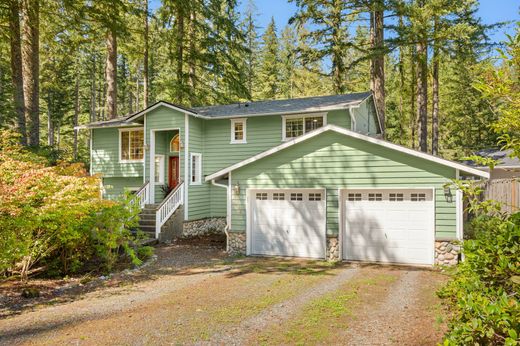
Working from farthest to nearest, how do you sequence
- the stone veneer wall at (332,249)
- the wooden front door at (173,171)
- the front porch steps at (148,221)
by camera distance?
the wooden front door at (173,171) → the front porch steps at (148,221) → the stone veneer wall at (332,249)


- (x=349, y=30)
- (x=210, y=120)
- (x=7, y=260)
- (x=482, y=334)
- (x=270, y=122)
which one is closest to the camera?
(x=482, y=334)

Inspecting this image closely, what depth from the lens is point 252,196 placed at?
1277 cm

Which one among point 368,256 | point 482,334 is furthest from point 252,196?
point 482,334

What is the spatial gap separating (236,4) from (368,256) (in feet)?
62.2

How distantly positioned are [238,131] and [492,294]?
48.4ft

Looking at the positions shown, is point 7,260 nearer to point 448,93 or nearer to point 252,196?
point 252,196

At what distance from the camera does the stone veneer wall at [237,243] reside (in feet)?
41.6

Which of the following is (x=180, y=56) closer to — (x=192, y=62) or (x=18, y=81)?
(x=192, y=62)

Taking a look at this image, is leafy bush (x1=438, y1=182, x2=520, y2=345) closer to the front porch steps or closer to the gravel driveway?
the gravel driveway

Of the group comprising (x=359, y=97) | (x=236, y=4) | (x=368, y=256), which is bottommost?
(x=368, y=256)

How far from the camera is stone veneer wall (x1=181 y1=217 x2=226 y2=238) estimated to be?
639 inches

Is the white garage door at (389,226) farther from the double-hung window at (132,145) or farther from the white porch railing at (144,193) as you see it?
the double-hung window at (132,145)

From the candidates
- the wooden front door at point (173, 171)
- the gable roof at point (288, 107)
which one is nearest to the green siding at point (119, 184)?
the wooden front door at point (173, 171)

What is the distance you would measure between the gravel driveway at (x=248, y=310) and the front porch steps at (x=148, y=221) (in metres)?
4.56
